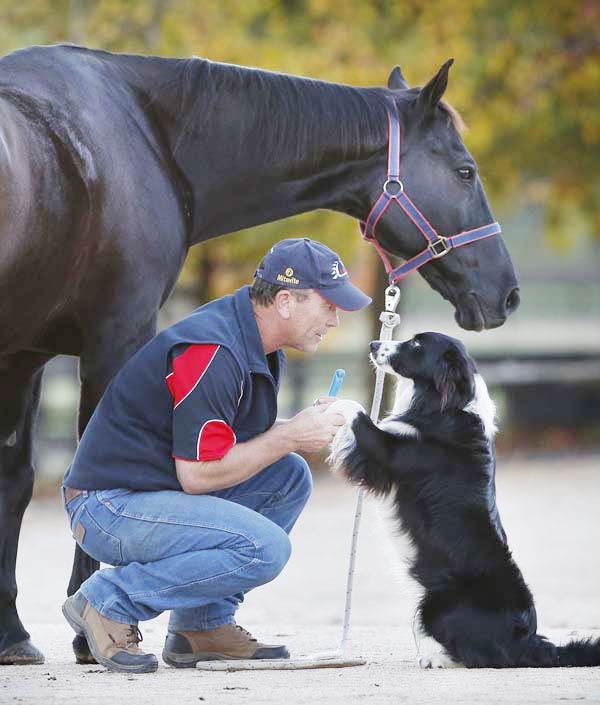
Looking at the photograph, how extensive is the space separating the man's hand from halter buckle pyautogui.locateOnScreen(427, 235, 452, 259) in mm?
1034

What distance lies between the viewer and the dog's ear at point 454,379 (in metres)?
4.47

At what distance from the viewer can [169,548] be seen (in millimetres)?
4145

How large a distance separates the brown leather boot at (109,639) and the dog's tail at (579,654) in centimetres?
136

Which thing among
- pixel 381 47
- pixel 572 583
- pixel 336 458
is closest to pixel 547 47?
Answer: pixel 381 47

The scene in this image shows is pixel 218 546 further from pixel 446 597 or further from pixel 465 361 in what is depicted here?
pixel 465 361

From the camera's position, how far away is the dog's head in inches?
177

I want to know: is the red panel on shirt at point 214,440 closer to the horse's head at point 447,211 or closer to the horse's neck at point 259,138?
the horse's neck at point 259,138

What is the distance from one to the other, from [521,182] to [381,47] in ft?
13.4

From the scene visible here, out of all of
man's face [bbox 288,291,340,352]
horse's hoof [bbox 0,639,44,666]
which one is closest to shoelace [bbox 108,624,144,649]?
horse's hoof [bbox 0,639,44,666]

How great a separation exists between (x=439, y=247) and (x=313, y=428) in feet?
3.85

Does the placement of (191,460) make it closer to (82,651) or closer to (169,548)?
(169,548)

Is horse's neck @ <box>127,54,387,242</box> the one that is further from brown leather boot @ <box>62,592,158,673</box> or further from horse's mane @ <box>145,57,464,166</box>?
brown leather boot @ <box>62,592,158,673</box>

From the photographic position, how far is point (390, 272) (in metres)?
5.04

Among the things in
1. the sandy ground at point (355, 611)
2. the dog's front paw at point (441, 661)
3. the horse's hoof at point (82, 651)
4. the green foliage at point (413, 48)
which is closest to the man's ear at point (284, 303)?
the sandy ground at point (355, 611)
